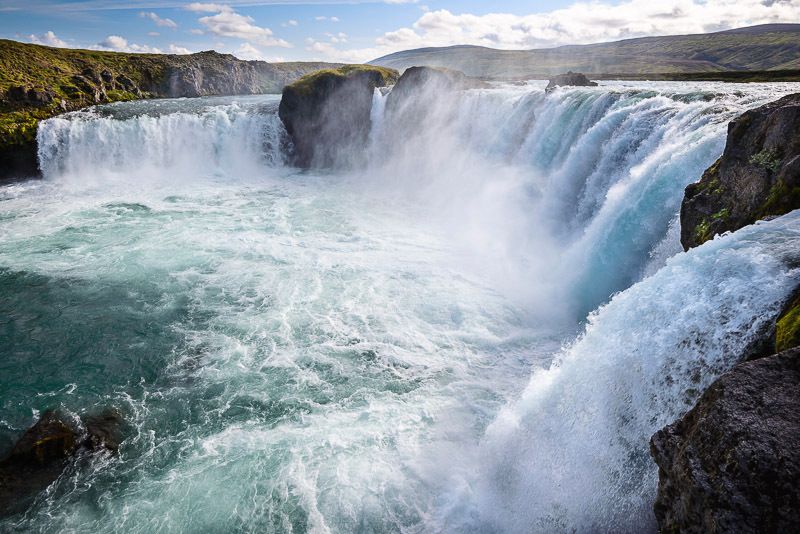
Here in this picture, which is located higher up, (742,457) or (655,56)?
(655,56)

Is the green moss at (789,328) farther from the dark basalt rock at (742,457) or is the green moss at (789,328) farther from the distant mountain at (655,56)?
the distant mountain at (655,56)

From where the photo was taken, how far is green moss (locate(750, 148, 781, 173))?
24.7 feet

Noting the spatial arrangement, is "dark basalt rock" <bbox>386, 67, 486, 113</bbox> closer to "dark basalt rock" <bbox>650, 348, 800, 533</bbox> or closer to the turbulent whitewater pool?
the turbulent whitewater pool

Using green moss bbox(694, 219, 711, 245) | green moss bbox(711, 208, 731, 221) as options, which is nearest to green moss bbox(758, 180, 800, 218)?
green moss bbox(711, 208, 731, 221)

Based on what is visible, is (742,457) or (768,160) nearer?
(742,457)

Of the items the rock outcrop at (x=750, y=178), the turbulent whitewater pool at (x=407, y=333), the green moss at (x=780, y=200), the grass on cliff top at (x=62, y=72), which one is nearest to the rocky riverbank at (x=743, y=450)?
the turbulent whitewater pool at (x=407, y=333)

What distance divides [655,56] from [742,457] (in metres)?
148

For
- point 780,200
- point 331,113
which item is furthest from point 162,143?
point 780,200

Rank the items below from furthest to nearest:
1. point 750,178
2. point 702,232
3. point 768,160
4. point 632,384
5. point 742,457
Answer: point 702,232, point 750,178, point 768,160, point 632,384, point 742,457

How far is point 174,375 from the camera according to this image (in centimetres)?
1039

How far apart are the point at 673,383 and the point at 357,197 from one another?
21670 millimetres

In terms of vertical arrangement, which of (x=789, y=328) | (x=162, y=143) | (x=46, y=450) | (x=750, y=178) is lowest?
(x=46, y=450)

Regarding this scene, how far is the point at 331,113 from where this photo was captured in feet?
106

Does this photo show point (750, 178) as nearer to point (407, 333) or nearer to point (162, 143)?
point (407, 333)
